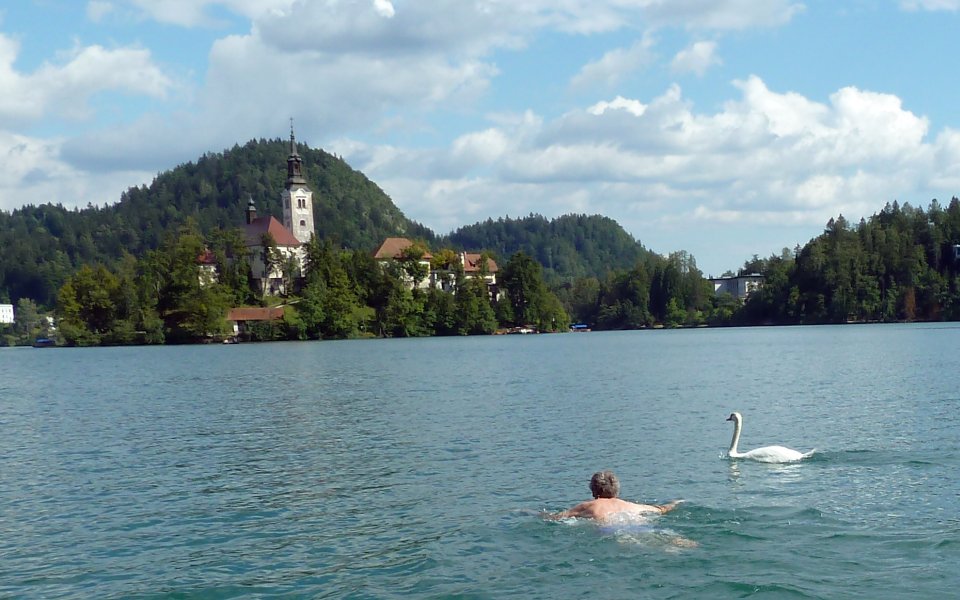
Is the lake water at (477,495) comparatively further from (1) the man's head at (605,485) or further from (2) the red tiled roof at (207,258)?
(2) the red tiled roof at (207,258)

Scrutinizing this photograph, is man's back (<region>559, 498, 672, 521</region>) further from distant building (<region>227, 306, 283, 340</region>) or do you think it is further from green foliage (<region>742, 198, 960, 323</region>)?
green foliage (<region>742, 198, 960, 323</region>)

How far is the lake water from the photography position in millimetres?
14727

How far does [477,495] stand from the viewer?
20688 mm

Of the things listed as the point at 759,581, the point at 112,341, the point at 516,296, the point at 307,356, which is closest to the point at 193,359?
the point at 307,356

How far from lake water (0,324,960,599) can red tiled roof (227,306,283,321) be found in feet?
361

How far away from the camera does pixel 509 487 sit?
2141 cm

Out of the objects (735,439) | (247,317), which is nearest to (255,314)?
(247,317)

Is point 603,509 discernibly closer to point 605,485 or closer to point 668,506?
point 605,485

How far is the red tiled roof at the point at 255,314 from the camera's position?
154750mm

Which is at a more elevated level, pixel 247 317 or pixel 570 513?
pixel 247 317

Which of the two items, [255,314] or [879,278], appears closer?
[255,314]

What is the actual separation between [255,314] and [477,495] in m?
141

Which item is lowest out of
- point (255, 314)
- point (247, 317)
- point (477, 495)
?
point (477, 495)

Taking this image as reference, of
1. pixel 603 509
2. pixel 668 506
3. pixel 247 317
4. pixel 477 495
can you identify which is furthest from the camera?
pixel 247 317
